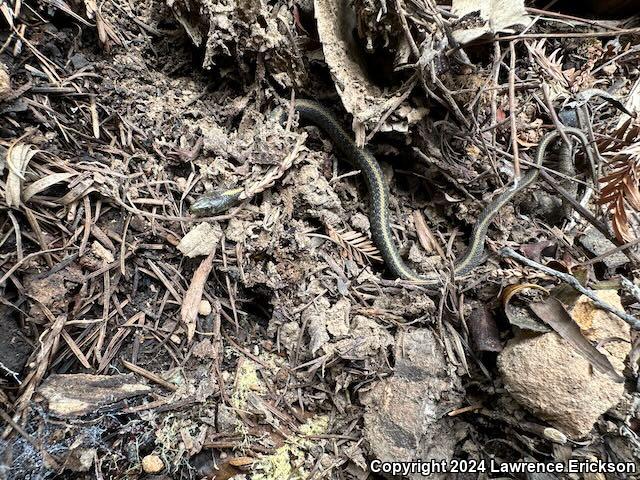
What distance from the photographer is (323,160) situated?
2342 millimetres

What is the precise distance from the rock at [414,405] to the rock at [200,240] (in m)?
1.09

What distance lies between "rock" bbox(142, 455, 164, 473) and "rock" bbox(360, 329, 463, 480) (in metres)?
0.95

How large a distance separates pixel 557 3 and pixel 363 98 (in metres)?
1.72

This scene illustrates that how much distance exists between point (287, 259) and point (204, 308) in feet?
1.66

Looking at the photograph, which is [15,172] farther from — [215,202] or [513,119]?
[513,119]

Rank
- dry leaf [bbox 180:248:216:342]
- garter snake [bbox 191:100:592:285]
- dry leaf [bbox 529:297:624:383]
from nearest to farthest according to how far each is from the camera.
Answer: dry leaf [bbox 529:297:624:383], dry leaf [bbox 180:248:216:342], garter snake [bbox 191:100:592:285]

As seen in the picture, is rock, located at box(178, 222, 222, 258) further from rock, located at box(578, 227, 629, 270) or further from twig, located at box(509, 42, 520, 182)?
rock, located at box(578, 227, 629, 270)

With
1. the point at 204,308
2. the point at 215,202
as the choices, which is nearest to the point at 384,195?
the point at 215,202

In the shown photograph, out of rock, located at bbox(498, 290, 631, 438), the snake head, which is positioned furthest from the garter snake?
Result: rock, located at bbox(498, 290, 631, 438)

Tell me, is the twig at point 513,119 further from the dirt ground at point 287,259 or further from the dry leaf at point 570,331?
the dry leaf at point 570,331

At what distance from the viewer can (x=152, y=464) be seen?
1593 millimetres

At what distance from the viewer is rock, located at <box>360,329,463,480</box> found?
172cm

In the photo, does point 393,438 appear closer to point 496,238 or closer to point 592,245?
point 496,238

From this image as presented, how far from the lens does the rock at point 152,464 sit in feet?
5.22
